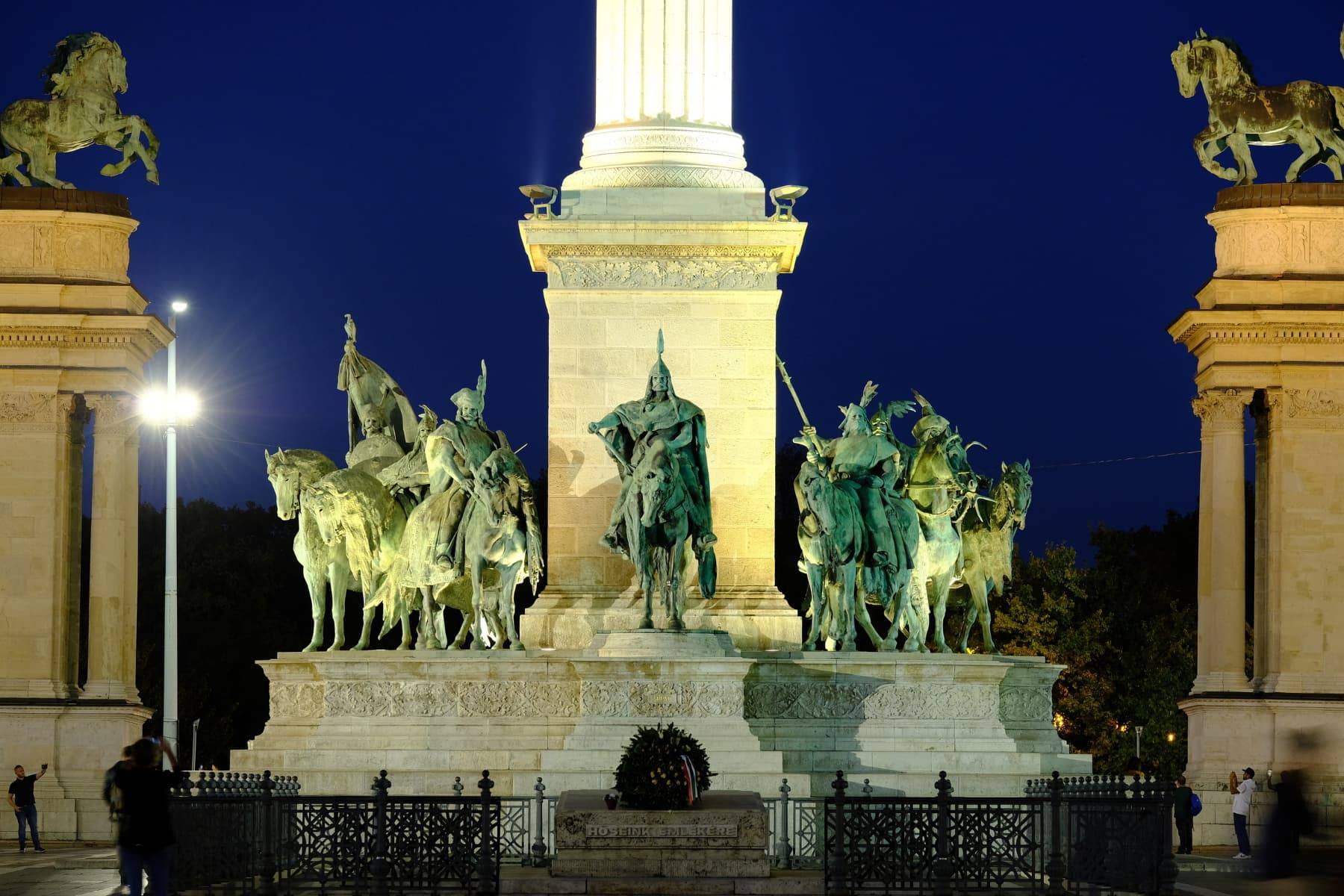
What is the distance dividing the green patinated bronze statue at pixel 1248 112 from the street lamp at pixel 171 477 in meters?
21.7

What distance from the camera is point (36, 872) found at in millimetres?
34875

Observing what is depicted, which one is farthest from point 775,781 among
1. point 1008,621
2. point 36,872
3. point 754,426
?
point 1008,621

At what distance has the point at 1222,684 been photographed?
51125mm

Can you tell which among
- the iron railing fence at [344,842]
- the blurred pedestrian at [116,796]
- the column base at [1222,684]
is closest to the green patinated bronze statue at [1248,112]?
the column base at [1222,684]

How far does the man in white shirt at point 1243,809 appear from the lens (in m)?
42.2

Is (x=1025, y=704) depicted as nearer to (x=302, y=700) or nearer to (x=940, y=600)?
(x=940, y=600)

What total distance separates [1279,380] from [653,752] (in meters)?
26.9

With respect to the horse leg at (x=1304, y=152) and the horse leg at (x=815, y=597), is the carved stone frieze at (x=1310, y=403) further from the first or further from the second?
the horse leg at (x=815, y=597)

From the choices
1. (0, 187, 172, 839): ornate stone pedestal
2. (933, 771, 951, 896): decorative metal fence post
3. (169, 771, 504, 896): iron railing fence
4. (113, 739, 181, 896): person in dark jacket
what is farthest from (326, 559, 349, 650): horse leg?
(113, 739, 181, 896): person in dark jacket

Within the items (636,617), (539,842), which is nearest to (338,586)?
(636,617)

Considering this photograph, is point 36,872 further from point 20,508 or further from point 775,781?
point 20,508

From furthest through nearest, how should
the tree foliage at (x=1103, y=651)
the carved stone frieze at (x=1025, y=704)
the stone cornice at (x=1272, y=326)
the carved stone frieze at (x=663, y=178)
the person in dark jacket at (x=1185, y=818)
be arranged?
the tree foliage at (x=1103, y=651) < the stone cornice at (x=1272, y=326) < the person in dark jacket at (x=1185, y=818) < the carved stone frieze at (x=663, y=178) < the carved stone frieze at (x=1025, y=704)

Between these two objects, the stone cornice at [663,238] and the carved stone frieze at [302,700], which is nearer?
the carved stone frieze at [302,700]

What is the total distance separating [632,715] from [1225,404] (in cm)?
2030
